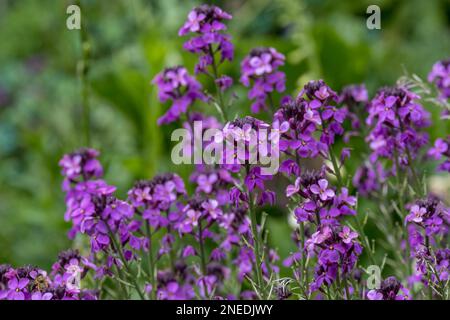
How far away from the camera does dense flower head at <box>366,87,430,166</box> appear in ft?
5.80

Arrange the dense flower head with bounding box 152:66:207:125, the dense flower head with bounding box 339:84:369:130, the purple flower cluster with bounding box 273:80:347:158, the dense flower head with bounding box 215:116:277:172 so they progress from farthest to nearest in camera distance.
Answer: the dense flower head with bounding box 339:84:369:130
the dense flower head with bounding box 152:66:207:125
the purple flower cluster with bounding box 273:80:347:158
the dense flower head with bounding box 215:116:277:172

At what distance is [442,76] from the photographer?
6.75 feet

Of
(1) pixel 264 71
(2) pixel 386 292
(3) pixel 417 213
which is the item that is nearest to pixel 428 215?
(3) pixel 417 213

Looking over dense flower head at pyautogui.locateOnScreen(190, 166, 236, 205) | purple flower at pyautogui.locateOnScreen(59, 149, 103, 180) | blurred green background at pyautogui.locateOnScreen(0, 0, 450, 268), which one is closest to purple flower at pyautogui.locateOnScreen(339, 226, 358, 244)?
dense flower head at pyautogui.locateOnScreen(190, 166, 236, 205)

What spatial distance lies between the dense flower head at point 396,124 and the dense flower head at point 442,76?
13 cm

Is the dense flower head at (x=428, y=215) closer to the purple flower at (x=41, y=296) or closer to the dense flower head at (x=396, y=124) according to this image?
the dense flower head at (x=396, y=124)

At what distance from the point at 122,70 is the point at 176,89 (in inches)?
83.3

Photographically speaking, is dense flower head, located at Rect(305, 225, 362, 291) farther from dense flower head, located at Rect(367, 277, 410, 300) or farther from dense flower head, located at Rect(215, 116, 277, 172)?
dense flower head, located at Rect(215, 116, 277, 172)

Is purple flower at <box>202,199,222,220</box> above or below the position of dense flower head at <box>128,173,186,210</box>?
below

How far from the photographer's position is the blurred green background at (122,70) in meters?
3.84

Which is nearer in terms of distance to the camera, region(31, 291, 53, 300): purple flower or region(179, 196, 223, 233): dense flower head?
region(31, 291, 53, 300): purple flower

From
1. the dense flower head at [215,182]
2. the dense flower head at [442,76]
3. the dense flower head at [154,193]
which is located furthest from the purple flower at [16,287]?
the dense flower head at [442,76]

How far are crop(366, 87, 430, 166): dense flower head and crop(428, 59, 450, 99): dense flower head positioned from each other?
0.43 ft
